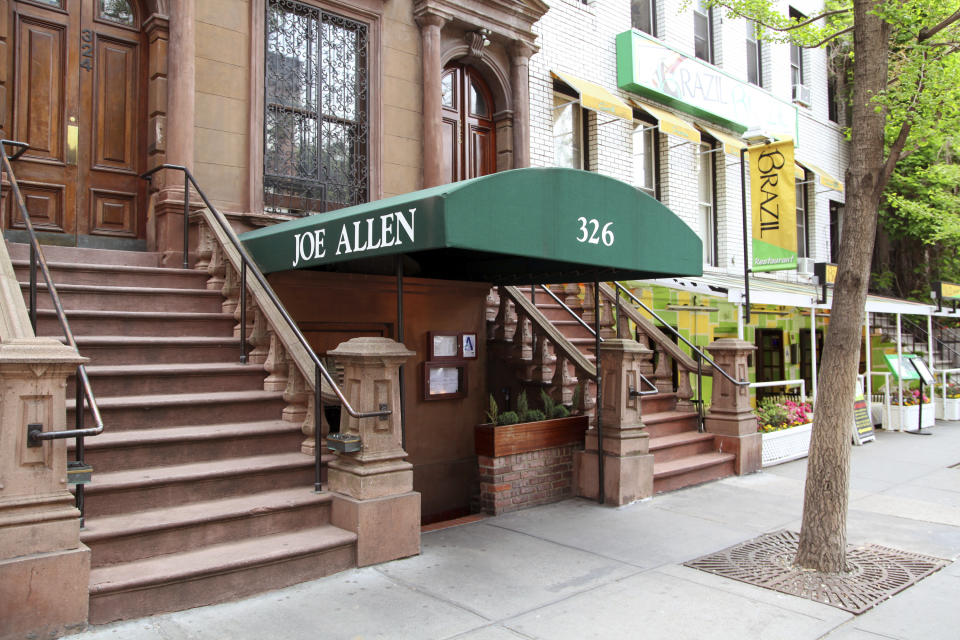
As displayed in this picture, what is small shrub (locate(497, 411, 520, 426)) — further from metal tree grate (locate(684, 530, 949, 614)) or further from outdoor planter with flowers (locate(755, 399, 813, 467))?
outdoor planter with flowers (locate(755, 399, 813, 467))

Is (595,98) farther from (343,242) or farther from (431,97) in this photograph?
(343,242)

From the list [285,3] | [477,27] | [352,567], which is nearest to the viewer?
[352,567]

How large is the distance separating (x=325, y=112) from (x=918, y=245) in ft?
61.7

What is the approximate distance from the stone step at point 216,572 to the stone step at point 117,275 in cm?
311

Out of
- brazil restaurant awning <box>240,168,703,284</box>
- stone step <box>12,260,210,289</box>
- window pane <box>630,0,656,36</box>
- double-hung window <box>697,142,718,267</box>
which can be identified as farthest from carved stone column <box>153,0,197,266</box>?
double-hung window <box>697,142,718,267</box>

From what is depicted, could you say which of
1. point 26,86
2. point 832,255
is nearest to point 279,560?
point 26,86

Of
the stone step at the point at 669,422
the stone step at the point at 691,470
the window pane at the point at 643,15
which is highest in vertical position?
the window pane at the point at 643,15

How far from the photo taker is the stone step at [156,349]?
6184 millimetres

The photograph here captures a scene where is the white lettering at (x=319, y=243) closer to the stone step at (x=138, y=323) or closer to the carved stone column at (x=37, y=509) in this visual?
the stone step at (x=138, y=323)

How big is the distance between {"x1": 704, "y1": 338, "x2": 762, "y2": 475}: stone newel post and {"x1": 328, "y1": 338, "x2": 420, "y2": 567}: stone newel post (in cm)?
529

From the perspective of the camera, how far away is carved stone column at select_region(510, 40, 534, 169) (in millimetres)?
11266

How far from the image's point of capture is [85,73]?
7746mm

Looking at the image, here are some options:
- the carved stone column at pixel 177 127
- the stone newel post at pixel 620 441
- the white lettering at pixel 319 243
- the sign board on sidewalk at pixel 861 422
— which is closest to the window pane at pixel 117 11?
the carved stone column at pixel 177 127

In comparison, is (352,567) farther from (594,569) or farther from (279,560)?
(594,569)
